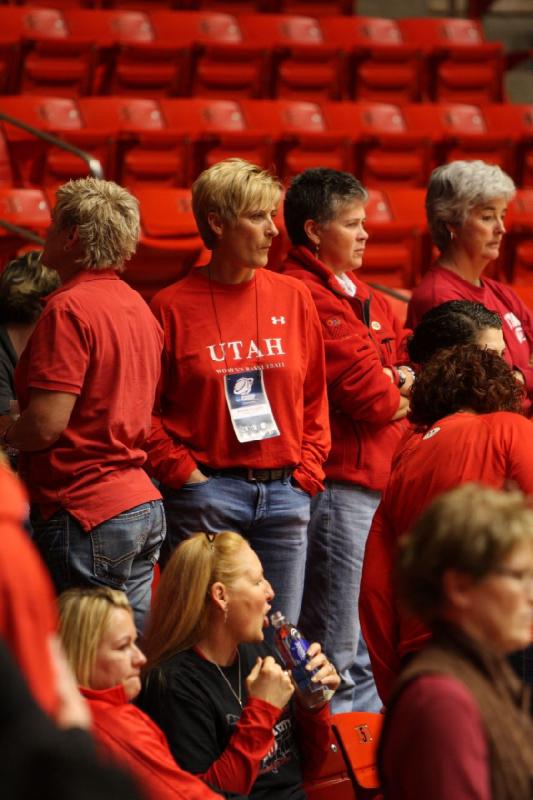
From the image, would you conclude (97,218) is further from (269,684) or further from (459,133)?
(459,133)

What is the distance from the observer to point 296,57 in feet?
24.8

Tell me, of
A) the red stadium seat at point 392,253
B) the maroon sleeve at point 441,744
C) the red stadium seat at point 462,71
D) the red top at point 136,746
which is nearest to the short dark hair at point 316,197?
the red top at point 136,746

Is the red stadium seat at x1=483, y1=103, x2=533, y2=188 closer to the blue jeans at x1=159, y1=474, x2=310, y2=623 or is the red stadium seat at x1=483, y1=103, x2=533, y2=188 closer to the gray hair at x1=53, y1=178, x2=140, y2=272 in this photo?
the blue jeans at x1=159, y1=474, x2=310, y2=623

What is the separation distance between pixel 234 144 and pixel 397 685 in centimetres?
530

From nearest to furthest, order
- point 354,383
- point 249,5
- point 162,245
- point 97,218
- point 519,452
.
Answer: point 519,452 → point 97,218 → point 354,383 → point 162,245 → point 249,5

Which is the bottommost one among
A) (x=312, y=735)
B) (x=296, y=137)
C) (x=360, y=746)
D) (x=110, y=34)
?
(x=360, y=746)

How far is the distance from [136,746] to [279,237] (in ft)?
11.9

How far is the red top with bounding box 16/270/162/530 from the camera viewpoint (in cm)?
255

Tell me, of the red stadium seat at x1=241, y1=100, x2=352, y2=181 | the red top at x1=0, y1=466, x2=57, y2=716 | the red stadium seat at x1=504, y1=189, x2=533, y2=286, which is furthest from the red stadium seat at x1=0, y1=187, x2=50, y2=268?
the red top at x1=0, y1=466, x2=57, y2=716

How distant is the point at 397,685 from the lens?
4.85 feet

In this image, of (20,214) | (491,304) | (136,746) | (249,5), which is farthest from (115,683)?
(249,5)

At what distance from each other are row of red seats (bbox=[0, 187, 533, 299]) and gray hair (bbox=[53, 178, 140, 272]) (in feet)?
8.54

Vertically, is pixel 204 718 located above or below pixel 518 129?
below

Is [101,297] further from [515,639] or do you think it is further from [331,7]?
[331,7]
